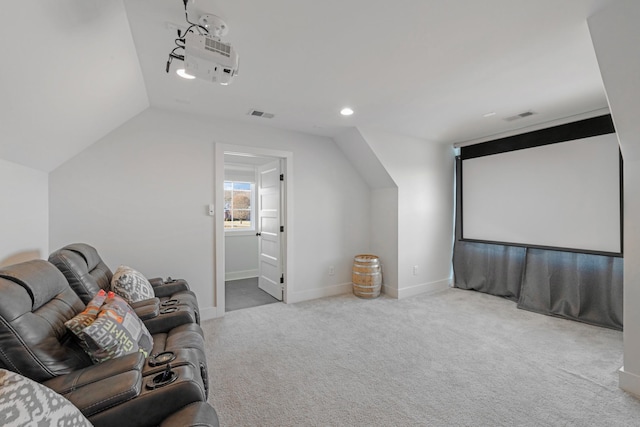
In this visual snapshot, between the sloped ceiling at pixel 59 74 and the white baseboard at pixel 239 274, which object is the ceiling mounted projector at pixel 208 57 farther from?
the white baseboard at pixel 239 274

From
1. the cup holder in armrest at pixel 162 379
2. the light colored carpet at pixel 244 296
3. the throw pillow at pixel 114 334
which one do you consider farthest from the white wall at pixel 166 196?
the cup holder in armrest at pixel 162 379

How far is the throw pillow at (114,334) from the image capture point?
1369 mm

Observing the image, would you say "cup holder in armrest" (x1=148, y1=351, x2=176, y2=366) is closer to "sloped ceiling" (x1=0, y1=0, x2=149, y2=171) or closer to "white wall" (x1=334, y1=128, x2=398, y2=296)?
"sloped ceiling" (x1=0, y1=0, x2=149, y2=171)

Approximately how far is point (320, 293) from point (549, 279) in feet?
9.90

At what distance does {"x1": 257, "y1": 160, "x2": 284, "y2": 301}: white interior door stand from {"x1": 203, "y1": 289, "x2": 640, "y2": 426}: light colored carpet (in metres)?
0.68

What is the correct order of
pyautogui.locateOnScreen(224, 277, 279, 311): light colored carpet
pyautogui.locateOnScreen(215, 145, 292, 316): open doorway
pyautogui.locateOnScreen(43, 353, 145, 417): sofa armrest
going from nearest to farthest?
pyautogui.locateOnScreen(43, 353, 145, 417): sofa armrest < pyautogui.locateOnScreen(215, 145, 292, 316): open doorway < pyautogui.locateOnScreen(224, 277, 279, 311): light colored carpet

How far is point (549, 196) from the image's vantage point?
362 centimetres

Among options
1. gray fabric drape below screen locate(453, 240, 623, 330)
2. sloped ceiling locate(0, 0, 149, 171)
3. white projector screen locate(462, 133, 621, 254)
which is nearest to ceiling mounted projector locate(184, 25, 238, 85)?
sloped ceiling locate(0, 0, 149, 171)

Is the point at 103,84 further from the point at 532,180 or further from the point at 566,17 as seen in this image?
the point at 532,180

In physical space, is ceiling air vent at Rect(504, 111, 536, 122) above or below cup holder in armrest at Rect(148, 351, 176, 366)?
above

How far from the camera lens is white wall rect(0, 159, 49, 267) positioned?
1895 mm

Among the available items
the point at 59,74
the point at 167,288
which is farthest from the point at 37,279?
the point at 167,288

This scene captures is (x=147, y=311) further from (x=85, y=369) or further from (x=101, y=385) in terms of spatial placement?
(x=101, y=385)

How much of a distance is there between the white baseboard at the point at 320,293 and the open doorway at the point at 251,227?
14 cm
